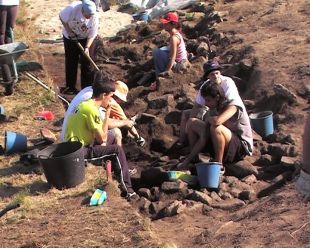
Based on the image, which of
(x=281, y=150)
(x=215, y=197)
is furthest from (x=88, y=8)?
(x=215, y=197)

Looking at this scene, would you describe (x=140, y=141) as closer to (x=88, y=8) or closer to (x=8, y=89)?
(x=88, y=8)

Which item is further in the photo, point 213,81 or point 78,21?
point 78,21


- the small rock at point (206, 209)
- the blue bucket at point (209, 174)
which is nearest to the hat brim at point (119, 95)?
the blue bucket at point (209, 174)

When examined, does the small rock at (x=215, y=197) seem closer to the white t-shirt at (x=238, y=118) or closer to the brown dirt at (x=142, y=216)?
the brown dirt at (x=142, y=216)

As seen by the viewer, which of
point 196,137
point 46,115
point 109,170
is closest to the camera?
point 109,170

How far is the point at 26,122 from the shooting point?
8.50m

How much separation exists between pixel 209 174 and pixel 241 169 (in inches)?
21.5

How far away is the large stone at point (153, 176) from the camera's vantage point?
672cm

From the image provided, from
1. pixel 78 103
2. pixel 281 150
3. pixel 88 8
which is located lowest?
pixel 281 150

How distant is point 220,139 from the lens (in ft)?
21.8

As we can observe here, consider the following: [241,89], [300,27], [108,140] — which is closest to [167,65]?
[241,89]

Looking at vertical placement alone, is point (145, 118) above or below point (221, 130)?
below

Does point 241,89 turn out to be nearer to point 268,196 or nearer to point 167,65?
point 167,65

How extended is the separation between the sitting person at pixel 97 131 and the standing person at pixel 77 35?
3.01 meters
